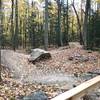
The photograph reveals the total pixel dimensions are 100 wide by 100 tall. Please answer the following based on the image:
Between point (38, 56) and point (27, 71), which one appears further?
point (38, 56)

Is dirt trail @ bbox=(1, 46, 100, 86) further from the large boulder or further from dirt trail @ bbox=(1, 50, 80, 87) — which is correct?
the large boulder

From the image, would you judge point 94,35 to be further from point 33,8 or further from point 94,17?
point 33,8

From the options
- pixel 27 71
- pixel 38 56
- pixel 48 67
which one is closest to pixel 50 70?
pixel 48 67

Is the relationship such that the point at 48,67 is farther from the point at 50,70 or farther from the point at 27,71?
the point at 27,71

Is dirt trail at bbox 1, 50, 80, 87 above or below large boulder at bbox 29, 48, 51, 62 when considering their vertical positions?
below

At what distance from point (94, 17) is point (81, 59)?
15.6m

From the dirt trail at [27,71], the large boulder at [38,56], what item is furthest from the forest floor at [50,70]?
the large boulder at [38,56]

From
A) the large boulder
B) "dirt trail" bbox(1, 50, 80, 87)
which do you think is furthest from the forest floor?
the large boulder

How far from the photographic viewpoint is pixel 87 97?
7.13 metres

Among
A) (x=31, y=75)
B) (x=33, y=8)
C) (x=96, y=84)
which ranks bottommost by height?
(x=31, y=75)

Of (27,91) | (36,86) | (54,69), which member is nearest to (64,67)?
(54,69)

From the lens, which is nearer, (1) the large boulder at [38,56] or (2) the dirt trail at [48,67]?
(2) the dirt trail at [48,67]

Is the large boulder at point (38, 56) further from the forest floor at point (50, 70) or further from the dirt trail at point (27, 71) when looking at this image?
the dirt trail at point (27, 71)

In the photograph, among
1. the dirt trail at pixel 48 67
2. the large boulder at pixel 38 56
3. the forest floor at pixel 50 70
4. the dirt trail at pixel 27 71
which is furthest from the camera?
the large boulder at pixel 38 56
